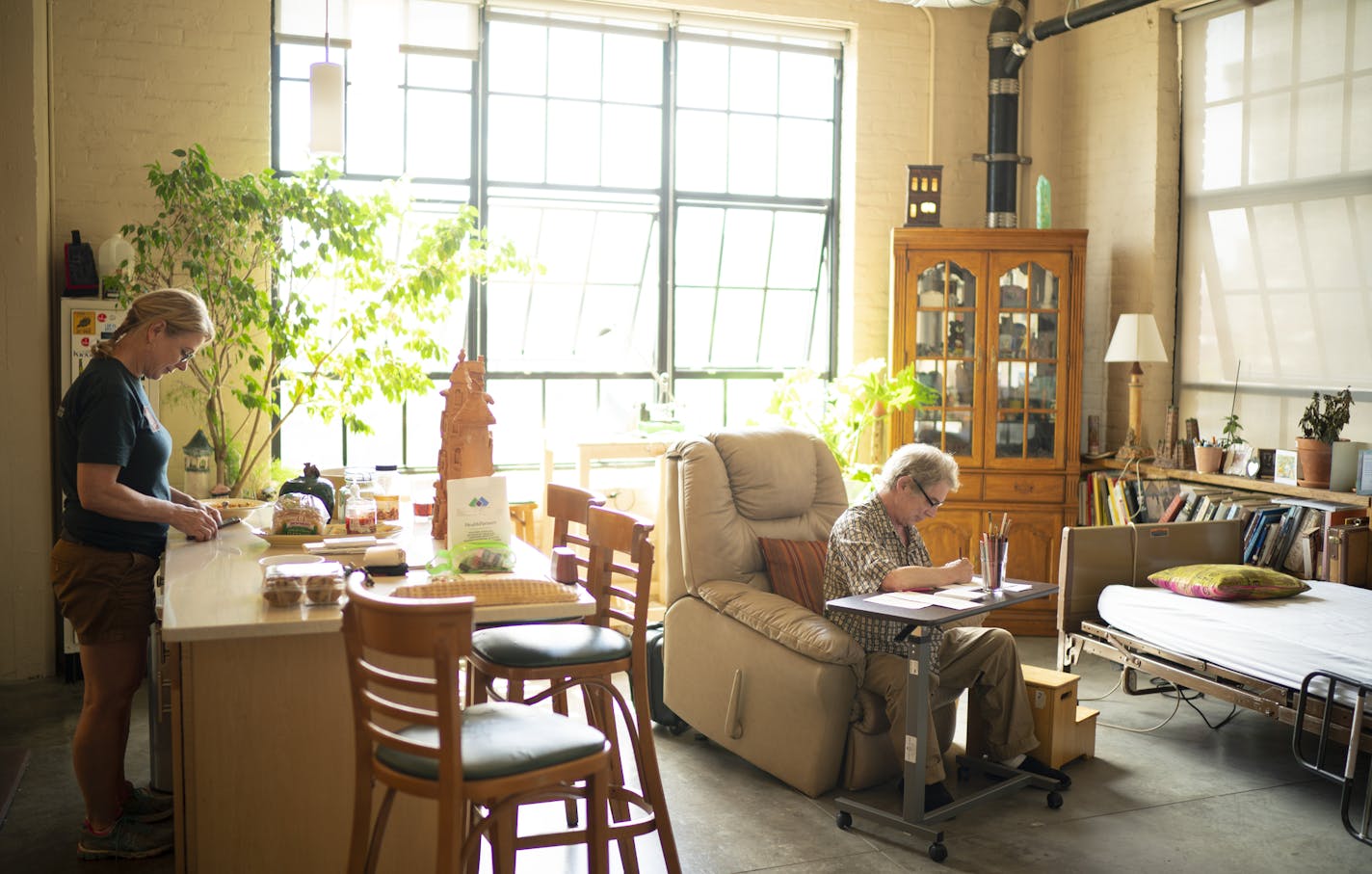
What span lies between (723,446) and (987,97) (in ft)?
11.4

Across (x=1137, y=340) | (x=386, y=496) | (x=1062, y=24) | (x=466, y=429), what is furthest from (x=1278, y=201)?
(x=386, y=496)

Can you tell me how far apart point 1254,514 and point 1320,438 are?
1.38 ft

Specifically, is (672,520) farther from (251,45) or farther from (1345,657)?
(251,45)

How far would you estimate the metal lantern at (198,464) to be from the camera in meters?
5.01

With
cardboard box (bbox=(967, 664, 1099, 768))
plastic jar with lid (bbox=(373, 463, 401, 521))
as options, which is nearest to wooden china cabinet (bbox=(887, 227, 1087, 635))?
cardboard box (bbox=(967, 664, 1099, 768))

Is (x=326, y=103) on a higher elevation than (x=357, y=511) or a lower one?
higher

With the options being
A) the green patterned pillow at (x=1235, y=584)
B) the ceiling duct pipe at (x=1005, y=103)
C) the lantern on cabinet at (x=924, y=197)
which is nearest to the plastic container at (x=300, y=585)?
the green patterned pillow at (x=1235, y=584)

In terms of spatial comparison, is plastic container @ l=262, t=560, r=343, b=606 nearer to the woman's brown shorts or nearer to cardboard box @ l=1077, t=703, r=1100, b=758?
the woman's brown shorts

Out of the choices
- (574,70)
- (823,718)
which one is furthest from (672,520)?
(574,70)

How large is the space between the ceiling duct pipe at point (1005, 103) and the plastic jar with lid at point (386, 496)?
3958mm

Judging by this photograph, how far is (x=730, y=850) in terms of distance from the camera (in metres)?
3.38

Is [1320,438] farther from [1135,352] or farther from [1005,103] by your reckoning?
[1005,103]

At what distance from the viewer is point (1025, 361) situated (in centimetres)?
625

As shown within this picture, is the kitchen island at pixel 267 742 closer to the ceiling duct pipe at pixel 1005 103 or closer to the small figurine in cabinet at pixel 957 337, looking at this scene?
the small figurine in cabinet at pixel 957 337
